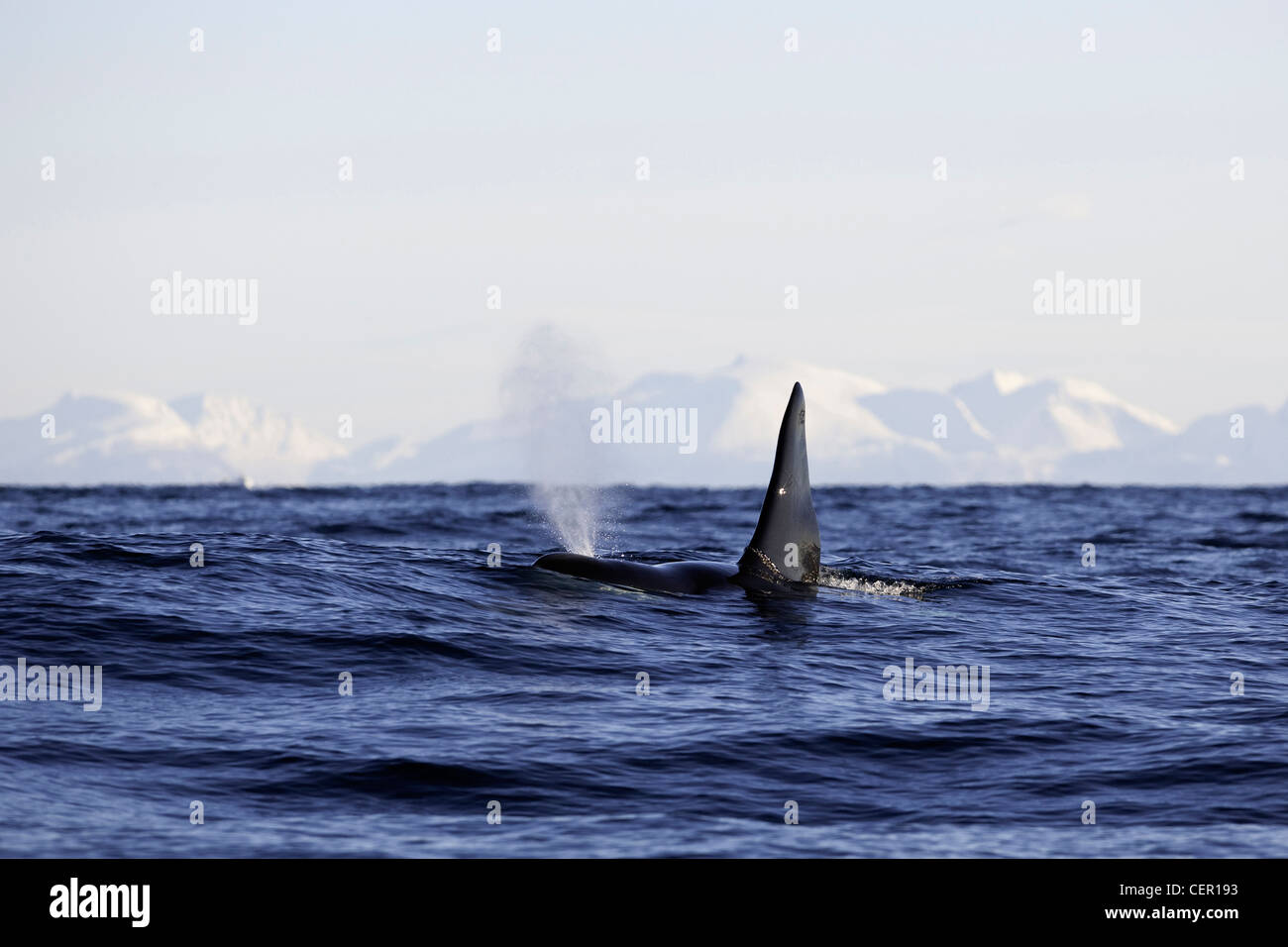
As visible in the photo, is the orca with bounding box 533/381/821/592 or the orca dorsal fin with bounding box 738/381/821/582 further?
the orca with bounding box 533/381/821/592

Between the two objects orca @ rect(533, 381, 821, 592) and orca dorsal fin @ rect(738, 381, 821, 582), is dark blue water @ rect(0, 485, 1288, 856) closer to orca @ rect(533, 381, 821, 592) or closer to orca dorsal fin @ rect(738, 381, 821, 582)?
orca @ rect(533, 381, 821, 592)

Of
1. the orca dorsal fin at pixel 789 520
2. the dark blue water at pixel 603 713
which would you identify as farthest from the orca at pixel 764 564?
the dark blue water at pixel 603 713

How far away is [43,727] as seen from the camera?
13.6m

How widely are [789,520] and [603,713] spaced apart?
660 centimetres

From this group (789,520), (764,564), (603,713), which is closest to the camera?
(603,713)

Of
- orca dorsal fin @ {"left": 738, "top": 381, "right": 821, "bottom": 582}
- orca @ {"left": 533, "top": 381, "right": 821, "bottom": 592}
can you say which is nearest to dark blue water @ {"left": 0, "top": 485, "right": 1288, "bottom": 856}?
orca @ {"left": 533, "top": 381, "right": 821, "bottom": 592}

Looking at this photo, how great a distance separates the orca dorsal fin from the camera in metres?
19.5

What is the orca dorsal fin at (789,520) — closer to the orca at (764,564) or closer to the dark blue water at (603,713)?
the orca at (764,564)

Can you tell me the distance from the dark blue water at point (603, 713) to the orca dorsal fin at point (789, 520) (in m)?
0.63

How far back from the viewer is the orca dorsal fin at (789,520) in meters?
19.5

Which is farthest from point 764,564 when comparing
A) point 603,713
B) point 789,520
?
point 603,713

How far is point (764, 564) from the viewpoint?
21.2 meters

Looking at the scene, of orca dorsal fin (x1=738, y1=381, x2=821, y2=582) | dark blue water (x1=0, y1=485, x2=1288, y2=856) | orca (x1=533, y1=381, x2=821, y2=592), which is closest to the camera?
dark blue water (x1=0, y1=485, x2=1288, y2=856)

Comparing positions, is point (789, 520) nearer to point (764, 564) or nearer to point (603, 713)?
point (764, 564)
